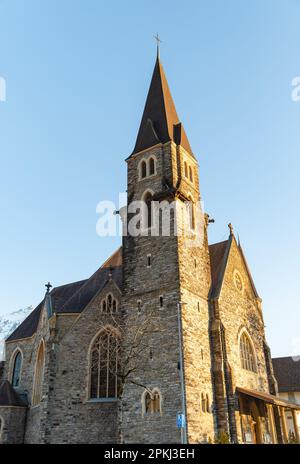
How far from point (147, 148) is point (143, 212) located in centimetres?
473

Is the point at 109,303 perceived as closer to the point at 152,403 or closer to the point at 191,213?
the point at 152,403

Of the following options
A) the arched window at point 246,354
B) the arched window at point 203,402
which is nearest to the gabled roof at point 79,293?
the arched window at point 203,402

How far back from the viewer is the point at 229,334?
87.0 ft

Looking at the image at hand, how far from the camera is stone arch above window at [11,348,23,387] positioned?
106 feet

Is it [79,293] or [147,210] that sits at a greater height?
[147,210]

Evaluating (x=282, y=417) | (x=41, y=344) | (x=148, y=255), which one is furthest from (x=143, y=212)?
(x=282, y=417)

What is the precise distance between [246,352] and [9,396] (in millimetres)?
16051

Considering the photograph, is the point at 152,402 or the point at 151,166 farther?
the point at 151,166

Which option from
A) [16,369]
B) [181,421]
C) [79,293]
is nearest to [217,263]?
[79,293]

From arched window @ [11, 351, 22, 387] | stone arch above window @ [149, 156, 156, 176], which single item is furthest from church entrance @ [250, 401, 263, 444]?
arched window @ [11, 351, 22, 387]

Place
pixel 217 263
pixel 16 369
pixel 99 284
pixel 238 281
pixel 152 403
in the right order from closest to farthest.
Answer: pixel 152 403 < pixel 217 263 < pixel 99 284 < pixel 238 281 < pixel 16 369

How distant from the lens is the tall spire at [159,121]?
29.5 meters

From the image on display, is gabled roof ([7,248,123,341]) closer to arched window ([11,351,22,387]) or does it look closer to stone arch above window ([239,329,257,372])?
arched window ([11,351,22,387])

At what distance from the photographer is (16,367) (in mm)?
33188
